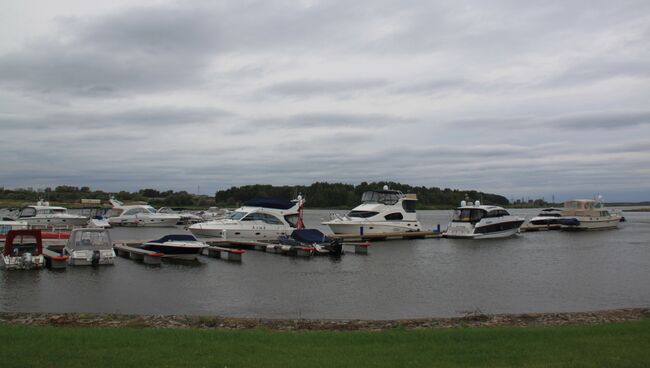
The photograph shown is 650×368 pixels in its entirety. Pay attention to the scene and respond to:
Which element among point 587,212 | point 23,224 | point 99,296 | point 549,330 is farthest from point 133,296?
point 587,212

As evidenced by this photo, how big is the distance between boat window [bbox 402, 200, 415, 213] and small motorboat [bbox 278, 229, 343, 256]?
15.9 metres

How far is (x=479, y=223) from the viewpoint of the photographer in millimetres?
50188

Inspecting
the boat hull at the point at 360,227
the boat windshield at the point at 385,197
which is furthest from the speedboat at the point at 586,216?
the boat hull at the point at 360,227

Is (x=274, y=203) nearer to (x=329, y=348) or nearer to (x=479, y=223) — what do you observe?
(x=479, y=223)

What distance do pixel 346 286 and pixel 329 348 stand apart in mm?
13896

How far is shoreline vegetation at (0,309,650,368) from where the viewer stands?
8992 millimetres

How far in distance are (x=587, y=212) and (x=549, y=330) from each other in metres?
64.2

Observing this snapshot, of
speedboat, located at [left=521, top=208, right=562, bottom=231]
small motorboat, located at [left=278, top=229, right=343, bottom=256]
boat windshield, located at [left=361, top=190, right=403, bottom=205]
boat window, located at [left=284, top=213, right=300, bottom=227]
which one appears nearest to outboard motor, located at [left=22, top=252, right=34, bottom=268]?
small motorboat, located at [left=278, top=229, right=343, bottom=256]

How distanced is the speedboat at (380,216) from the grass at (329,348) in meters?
36.6

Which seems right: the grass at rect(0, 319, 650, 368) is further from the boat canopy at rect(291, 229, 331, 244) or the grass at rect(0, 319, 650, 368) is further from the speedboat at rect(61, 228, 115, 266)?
the boat canopy at rect(291, 229, 331, 244)

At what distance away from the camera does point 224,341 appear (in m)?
10.8

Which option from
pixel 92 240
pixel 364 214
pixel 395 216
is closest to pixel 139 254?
pixel 92 240

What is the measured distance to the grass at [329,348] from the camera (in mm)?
8984

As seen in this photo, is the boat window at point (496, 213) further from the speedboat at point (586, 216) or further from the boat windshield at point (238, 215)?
the boat windshield at point (238, 215)
